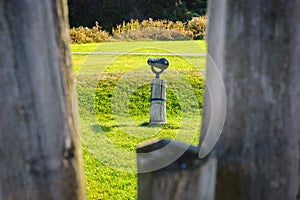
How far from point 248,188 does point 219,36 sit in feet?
0.99

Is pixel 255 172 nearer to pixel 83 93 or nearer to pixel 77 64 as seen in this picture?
pixel 83 93

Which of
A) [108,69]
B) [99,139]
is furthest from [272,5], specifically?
[108,69]

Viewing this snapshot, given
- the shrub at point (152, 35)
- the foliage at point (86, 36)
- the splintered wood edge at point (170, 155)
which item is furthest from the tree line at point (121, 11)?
the splintered wood edge at point (170, 155)

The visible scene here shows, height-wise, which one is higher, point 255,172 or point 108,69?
point 255,172

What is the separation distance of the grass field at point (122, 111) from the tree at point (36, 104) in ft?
10.8

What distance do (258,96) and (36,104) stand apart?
420 millimetres

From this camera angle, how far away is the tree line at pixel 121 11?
18312 millimetres

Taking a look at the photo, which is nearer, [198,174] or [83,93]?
[198,174]

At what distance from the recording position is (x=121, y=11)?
1900 centimetres

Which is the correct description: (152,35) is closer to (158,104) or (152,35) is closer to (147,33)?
(147,33)

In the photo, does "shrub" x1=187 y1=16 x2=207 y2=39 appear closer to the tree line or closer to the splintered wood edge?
the tree line

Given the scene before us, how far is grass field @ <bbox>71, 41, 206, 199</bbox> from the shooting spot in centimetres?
472

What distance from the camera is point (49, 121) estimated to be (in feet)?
2.92

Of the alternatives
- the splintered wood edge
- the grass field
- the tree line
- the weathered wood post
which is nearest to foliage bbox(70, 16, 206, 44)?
the tree line
